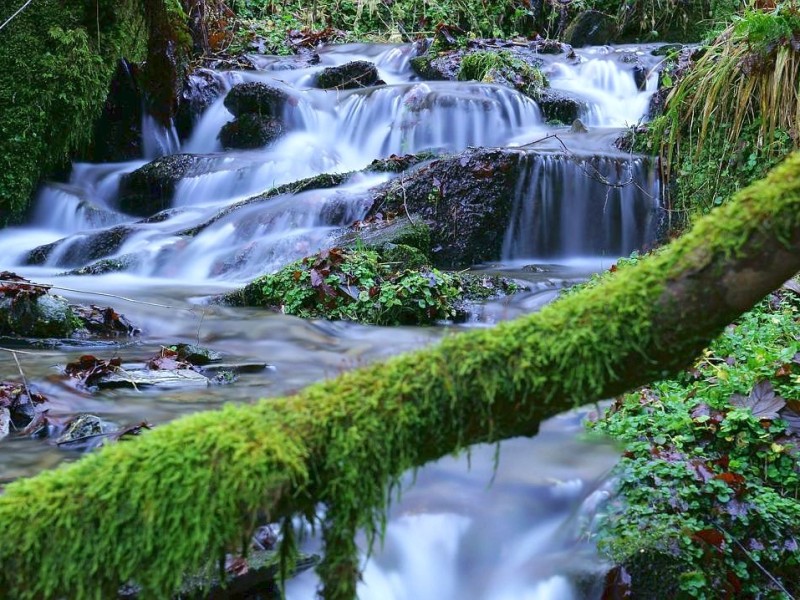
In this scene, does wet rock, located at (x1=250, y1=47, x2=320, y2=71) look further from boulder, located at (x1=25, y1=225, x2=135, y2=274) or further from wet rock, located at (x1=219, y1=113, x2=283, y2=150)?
boulder, located at (x1=25, y1=225, x2=135, y2=274)

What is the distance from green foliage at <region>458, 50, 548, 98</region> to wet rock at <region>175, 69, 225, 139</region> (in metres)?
4.61

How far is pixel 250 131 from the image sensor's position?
1273cm

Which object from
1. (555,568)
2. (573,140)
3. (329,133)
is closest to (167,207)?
(329,133)

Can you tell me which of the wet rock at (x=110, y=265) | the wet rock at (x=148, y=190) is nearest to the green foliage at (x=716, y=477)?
the wet rock at (x=110, y=265)

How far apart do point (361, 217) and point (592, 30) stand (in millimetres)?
11028

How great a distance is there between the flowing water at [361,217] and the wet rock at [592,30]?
1.46 metres

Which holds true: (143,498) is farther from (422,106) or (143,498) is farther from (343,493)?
(422,106)

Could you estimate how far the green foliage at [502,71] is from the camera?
1290 centimetres

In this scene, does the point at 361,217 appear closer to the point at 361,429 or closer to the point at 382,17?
the point at 361,429

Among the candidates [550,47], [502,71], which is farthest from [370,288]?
[550,47]

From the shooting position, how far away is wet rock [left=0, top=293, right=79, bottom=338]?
5773 mm

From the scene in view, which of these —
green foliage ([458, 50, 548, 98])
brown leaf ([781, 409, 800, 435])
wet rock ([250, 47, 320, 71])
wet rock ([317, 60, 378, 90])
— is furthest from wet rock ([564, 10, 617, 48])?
brown leaf ([781, 409, 800, 435])

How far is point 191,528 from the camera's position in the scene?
1.50 m

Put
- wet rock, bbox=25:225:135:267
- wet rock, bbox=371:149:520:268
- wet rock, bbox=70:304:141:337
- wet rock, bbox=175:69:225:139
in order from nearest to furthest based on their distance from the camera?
wet rock, bbox=70:304:141:337
wet rock, bbox=371:149:520:268
wet rock, bbox=25:225:135:267
wet rock, bbox=175:69:225:139
